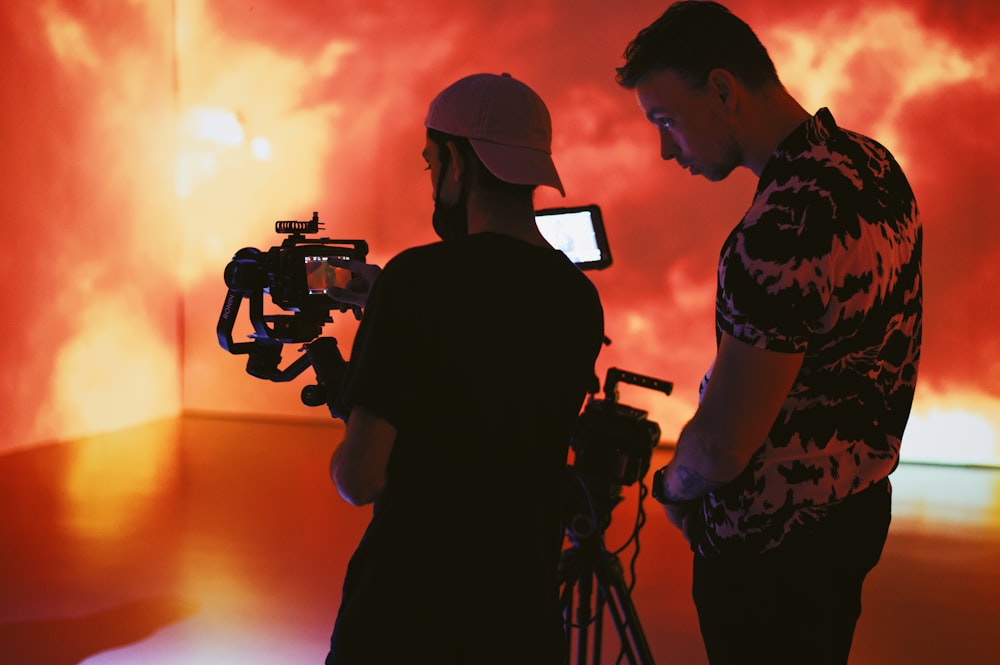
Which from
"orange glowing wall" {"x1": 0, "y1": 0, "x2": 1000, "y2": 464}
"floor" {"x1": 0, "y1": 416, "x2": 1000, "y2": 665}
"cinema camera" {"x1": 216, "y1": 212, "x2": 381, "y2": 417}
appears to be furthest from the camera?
"orange glowing wall" {"x1": 0, "y1": 0, "x2": 1000, "y2": 464}

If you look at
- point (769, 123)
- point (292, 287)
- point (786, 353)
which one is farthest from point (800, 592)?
point (292, 287)

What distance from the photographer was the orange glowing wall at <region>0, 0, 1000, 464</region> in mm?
5145

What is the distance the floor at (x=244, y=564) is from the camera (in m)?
2.64

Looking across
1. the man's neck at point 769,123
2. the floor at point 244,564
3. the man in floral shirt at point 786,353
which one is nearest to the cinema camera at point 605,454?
the man in floral shirt at point 786,353

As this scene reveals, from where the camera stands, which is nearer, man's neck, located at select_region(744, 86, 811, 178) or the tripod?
man's neck, located at select_region(744, 86, 811, 178)

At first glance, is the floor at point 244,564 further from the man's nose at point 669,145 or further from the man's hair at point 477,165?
the man's hair at point 477,165

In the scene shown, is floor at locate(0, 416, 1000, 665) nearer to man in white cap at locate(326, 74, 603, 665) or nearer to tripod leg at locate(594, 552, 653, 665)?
tripod leg at locate(594, 552, 653, 665)

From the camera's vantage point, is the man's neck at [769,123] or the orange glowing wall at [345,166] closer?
the man's neck at [769,123]

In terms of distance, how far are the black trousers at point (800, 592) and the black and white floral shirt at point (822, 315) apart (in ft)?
0.07

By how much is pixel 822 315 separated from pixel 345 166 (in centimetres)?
537

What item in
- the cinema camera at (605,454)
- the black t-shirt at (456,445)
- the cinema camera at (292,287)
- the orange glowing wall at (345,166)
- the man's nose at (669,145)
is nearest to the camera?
the black t-shirt at (456,445)

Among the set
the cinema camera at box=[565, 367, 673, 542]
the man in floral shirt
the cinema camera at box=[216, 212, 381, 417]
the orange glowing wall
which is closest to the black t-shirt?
the man in floral shirt

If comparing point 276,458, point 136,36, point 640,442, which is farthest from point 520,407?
point 136,36

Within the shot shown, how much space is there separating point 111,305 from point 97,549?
2755 mm
